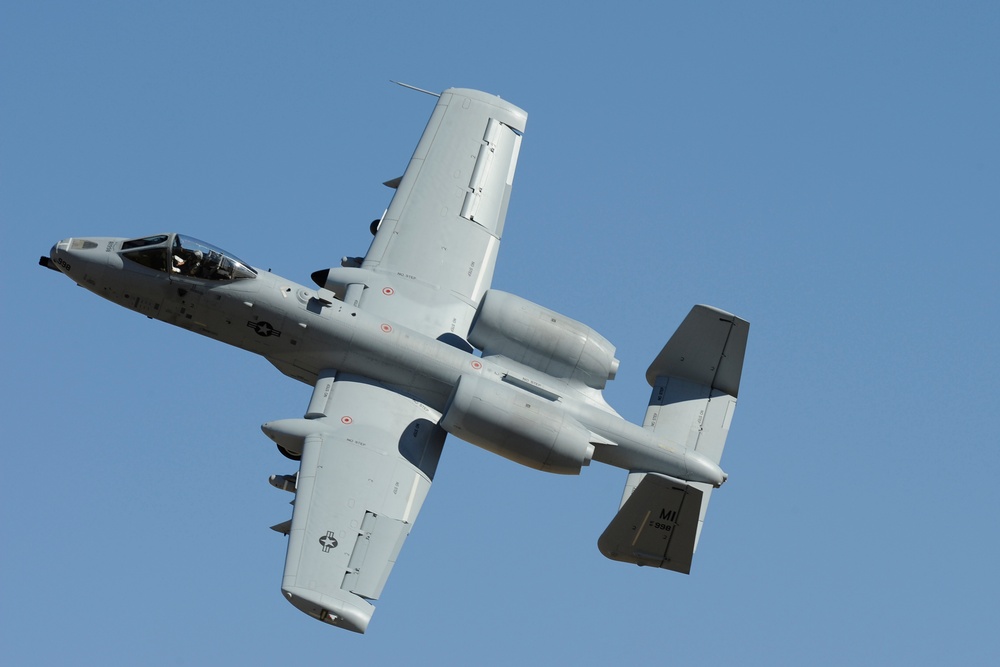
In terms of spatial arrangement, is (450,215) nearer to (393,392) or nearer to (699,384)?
(393,392)

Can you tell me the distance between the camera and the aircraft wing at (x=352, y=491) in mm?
38094

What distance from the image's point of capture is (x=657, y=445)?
41438mm

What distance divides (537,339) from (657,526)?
18.3ft

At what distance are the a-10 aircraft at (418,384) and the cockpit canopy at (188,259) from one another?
0.11 ft

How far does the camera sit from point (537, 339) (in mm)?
42094

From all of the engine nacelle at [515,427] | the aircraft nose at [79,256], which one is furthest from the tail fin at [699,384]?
the aircraft nose at [79,256]

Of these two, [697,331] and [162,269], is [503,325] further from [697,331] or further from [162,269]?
[162,269]

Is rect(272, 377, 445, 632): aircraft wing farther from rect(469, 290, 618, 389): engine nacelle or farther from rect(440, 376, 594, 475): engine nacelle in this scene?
rect(469, 290, 618, 389): engine nacelle

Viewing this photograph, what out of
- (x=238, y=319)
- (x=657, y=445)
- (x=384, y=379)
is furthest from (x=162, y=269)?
(x=657, y=445)

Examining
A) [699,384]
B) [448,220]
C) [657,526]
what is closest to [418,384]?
[448,220]

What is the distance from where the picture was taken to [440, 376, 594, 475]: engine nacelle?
133 feet

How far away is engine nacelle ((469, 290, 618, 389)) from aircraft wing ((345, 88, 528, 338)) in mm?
1488

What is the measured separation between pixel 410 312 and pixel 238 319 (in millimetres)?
4365

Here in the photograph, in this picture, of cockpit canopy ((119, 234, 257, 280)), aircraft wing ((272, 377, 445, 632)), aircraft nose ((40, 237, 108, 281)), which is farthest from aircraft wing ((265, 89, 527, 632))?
aircraft nose ((40, 237, 108, 281))
